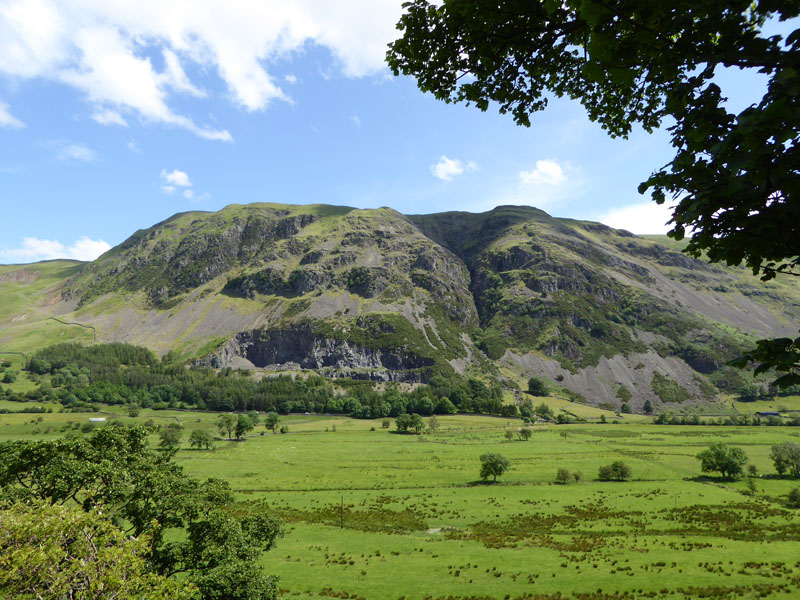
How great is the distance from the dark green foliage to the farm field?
51.7 ft

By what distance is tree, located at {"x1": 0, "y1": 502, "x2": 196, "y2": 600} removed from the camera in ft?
46.3

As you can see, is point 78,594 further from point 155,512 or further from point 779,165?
point 779,165

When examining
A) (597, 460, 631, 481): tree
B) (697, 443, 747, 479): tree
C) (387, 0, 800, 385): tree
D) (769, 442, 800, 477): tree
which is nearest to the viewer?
(387, 0, 800, 385): tree

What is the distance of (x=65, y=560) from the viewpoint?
51.6ft

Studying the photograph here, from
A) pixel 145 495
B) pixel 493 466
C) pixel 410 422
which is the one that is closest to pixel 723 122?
pixel 145 495

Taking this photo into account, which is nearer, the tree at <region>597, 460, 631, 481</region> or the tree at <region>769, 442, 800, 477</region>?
the tree at <region>597, 460, 631, 481</region>

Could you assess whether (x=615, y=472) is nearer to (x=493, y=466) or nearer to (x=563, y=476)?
(x=563, y=476)

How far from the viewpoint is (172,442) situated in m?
114

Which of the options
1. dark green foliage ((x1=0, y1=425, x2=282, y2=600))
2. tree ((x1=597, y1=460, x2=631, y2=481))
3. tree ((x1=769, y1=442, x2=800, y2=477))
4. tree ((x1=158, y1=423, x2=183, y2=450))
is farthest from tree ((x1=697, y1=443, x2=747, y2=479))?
tree ((x1=158, y1=423, x2=183, y2=450))

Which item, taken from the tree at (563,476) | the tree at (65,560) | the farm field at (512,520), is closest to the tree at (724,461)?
the farm field at (512,520)

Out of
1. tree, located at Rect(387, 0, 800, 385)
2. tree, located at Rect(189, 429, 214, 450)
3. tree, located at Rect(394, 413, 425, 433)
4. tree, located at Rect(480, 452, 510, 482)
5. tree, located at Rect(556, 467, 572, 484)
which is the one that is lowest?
tree, located at Rect(394, 413, 425, 433)

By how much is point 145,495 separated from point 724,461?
106596mm

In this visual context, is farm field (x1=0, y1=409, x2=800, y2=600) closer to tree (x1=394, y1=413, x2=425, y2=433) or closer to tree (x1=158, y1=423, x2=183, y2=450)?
tree (x1=158, y1=423, x2=183, y2=450)

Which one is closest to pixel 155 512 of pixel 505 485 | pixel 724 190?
pixel 724 190
